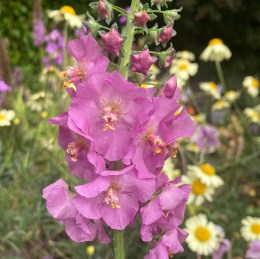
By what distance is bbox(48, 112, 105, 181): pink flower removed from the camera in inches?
36.3

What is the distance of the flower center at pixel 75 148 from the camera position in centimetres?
97

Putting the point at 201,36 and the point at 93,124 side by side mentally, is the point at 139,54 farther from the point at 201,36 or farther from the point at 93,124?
the point at 201,36

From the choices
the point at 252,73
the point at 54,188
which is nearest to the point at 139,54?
the point at 54,188

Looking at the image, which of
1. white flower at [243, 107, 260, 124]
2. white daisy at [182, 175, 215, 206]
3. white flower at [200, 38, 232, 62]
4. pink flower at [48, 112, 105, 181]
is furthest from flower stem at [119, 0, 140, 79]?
→ white flower at [200, 38, 232, 62]

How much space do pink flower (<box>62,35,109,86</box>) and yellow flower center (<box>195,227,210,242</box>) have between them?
116cm

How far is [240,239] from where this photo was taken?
2.31 m

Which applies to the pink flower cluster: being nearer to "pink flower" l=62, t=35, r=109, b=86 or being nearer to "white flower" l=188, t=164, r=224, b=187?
"pink flower" l=62, t=35, r=109, b=86

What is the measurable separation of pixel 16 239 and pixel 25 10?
3568 millimetres

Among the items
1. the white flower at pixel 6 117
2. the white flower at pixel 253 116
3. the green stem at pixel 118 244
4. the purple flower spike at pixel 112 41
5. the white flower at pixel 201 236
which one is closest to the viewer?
the purple flower spike at pixel 112 41

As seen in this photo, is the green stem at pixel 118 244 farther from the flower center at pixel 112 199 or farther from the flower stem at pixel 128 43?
the flower stem at pixel 128 43

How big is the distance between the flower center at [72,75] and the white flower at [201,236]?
3.62 feet

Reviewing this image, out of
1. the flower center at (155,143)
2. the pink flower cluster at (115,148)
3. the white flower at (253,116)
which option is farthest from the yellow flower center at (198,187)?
the flower center at (155,143)

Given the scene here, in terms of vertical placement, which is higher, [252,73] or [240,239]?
[240,239]

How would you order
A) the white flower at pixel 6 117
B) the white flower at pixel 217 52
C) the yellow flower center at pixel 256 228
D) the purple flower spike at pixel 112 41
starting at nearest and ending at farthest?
the purple flower spike at pixel 112 41, the white flower at pixel 6 117, the yellow flower center at pixel 256 228, the white flower at pixel 217 52
